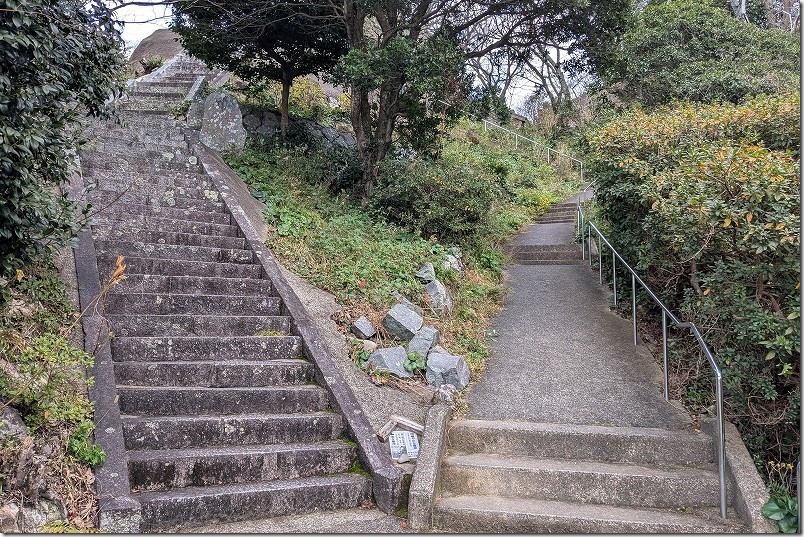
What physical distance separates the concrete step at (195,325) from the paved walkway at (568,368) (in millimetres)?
2229

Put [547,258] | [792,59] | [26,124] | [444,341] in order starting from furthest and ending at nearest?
1. [792,59]
2. [547,258]
3. [444,341]
4. [26,124]

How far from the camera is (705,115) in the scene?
22.1ft

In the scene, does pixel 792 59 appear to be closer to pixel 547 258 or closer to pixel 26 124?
pixel 547 258

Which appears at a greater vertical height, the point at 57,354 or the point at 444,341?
the point at 57,354

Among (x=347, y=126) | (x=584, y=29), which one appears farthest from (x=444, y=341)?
(x=347, y=126)

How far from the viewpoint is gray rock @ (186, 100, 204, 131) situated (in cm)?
1055

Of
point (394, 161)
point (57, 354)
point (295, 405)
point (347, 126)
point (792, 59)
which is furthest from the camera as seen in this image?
point (347, 126)

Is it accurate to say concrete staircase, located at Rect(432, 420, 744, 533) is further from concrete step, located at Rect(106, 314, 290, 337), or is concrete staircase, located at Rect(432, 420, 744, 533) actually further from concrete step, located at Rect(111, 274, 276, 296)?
concrete step, located at Rect(111, 274, 276, 296)

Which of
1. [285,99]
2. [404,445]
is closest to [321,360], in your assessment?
[404,445]

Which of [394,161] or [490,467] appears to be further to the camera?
[394,161]

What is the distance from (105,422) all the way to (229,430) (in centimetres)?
88

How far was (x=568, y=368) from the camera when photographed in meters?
6.15

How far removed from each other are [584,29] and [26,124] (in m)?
8.93

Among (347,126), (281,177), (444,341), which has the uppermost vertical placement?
(347,126)
